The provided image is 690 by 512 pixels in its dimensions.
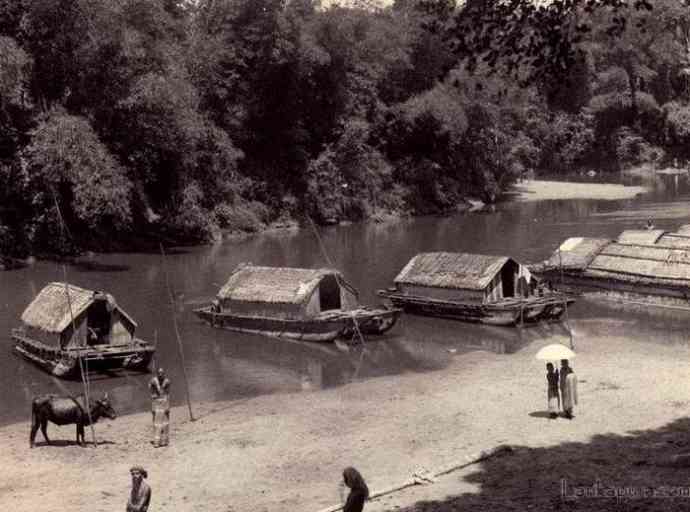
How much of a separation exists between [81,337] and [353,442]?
443 inches

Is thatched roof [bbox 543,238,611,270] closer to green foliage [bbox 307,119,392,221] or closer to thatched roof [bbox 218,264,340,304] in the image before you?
thatched roof [bbox 218,264,340,304]

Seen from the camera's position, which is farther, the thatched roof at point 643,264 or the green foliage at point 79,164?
the green foliage at point 79,164

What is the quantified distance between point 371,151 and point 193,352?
44.1 meters

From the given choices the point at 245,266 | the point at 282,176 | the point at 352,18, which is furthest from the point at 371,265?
the point at 352,18

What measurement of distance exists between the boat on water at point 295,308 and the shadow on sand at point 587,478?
1419 cm

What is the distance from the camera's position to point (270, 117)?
71.0 metres

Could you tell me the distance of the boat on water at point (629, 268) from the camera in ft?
124

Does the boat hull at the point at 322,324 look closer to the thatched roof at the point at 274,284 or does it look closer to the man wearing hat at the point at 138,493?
the thatched roof at the point at 274,284

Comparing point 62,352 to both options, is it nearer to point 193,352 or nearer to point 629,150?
point 193,352

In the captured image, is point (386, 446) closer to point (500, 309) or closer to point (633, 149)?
point (500, 309)

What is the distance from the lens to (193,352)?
32.7 meters

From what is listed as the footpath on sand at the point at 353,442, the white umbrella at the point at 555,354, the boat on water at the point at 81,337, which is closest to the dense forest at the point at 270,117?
the boat on water at the point at 81,337

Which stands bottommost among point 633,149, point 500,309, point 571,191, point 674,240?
point 500,309

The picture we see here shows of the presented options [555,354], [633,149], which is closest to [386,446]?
[555,354]
